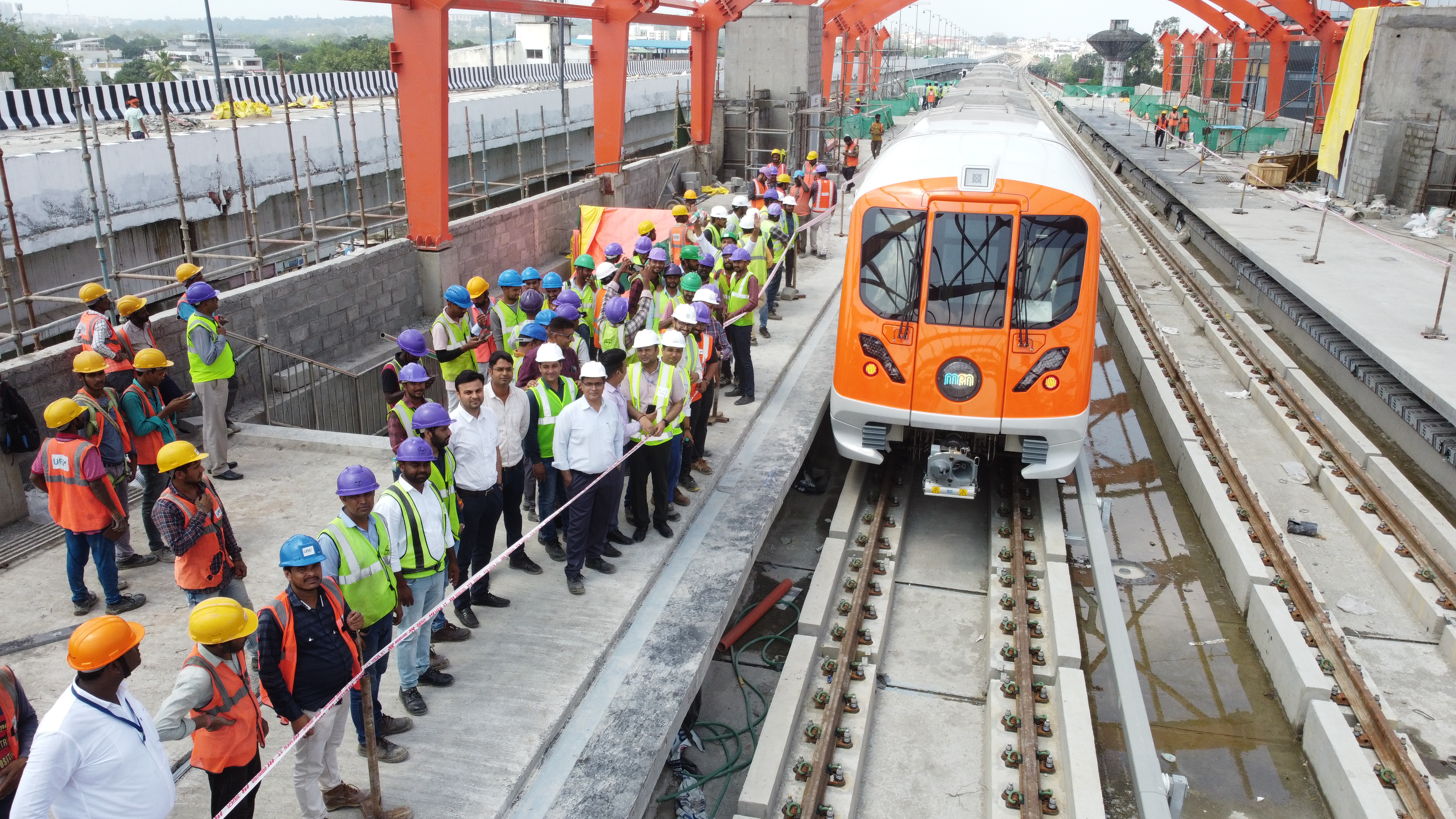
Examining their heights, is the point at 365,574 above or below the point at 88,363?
below

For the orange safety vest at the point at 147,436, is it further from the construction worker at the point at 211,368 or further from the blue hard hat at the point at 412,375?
the blue hard hat at the point at 412,375

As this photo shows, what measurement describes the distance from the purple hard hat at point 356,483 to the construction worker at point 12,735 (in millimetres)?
1434

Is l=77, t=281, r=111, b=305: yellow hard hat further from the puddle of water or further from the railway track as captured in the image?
the railway track

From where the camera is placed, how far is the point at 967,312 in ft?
27.8

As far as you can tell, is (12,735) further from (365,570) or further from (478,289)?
(478,289)

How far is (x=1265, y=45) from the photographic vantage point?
51.3 metres

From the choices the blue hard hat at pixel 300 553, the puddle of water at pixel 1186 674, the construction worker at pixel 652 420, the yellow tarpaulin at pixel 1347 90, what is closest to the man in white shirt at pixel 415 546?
the blue hard hat at pixel 300 553

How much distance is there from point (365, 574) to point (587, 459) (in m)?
2.18

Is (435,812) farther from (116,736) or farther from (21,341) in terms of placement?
(21,341)

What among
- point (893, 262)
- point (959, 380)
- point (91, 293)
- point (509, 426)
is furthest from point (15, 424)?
point (959, 380)

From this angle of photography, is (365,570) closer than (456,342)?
Yes

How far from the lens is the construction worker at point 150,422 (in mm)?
7145

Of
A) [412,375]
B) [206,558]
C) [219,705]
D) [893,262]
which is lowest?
[206,558]

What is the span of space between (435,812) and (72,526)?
10.4 feet
